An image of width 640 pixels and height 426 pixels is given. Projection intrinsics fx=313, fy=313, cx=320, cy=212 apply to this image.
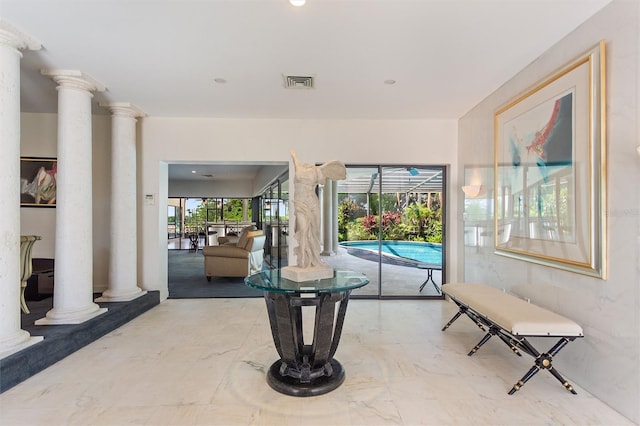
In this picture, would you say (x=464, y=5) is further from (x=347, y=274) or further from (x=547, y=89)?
(x=347, y=274)

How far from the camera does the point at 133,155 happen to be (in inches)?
168

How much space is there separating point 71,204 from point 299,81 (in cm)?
270

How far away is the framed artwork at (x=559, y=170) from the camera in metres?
2.22

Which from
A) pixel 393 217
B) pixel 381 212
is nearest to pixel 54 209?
pixel 381 212

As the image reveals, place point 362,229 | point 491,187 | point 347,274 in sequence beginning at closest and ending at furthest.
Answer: point 347,274 → point 491,187 → point 362,229

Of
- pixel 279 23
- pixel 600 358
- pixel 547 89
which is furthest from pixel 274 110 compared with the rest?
pixel 600 358

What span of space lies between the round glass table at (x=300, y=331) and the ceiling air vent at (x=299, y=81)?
2.12 metres

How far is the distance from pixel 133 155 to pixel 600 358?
528cm

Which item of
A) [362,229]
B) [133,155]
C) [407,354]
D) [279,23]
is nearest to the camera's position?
[279,23]

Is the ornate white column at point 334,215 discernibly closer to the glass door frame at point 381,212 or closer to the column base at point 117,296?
the glass door frame at point 381,212

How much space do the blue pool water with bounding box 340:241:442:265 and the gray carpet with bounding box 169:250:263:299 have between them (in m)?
1.84

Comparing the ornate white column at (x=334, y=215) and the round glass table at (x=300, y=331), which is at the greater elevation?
the ornate white column at (x=334, y=215)

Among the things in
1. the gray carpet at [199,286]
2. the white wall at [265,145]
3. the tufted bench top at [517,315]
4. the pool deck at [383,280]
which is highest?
the white wall at [265,145]

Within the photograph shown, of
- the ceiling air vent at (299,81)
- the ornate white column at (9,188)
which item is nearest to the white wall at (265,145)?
the ceiling air vent at (299,81)
